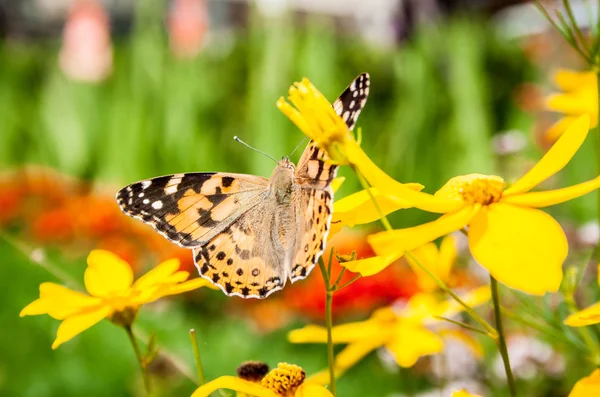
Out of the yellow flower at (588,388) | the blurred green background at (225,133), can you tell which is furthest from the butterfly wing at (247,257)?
the blurred green background at (225,133)

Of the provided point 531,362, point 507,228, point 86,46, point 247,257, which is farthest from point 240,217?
point 86,46

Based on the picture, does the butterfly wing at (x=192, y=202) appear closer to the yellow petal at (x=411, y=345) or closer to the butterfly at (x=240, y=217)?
the butterfly at (x=240, y=217)

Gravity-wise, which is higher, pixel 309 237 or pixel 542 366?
pixel 309 237

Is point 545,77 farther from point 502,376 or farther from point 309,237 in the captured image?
point 309,237

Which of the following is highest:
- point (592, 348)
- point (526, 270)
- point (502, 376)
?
point (526, 270)

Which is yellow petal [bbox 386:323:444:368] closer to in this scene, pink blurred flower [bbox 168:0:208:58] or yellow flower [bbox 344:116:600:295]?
yellow flower [bbox 344:116:600:295]

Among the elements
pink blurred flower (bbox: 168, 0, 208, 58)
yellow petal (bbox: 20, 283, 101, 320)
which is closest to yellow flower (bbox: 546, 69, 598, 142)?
yellow petal (bbox: 20, 283, 101, 320)

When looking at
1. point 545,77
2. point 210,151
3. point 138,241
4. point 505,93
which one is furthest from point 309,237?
point 505,93

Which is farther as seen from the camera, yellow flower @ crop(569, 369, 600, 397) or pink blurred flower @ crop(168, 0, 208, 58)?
pink blurred flower @ crop(168, 0, 208, 58)
